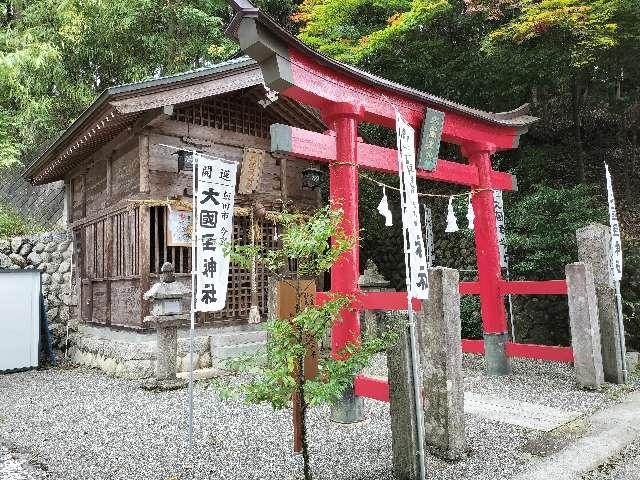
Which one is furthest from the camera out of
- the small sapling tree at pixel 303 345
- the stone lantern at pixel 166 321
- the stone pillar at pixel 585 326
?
the stone lantern at pixel 166 321

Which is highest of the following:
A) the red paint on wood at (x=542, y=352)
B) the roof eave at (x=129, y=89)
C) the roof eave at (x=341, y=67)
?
the roof eave at (x=129, y=89)

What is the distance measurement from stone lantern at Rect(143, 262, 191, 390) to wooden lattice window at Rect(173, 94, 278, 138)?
143 inches

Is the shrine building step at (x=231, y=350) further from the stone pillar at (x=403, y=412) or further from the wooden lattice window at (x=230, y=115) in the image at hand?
the stone pillar at (x=403, y=412)

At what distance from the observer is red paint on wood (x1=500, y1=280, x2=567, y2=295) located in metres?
7.02

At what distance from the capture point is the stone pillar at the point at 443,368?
4133mm

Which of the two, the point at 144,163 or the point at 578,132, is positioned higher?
the point at 578,132

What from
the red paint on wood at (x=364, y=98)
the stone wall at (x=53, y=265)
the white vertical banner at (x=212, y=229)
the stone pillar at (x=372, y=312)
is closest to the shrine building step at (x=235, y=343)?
the stone pillar at (x=372, y=312)

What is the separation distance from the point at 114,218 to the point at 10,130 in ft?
35.1

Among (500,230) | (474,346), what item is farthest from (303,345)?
(500,230)

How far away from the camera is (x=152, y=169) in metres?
8.96

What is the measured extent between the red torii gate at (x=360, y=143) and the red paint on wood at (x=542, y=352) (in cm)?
2

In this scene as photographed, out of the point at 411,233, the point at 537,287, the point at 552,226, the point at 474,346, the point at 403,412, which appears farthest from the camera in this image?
the point at 552,226

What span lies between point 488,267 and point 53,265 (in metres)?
11.3

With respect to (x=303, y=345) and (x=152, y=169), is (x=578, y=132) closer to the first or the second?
(x=152, y=169)
